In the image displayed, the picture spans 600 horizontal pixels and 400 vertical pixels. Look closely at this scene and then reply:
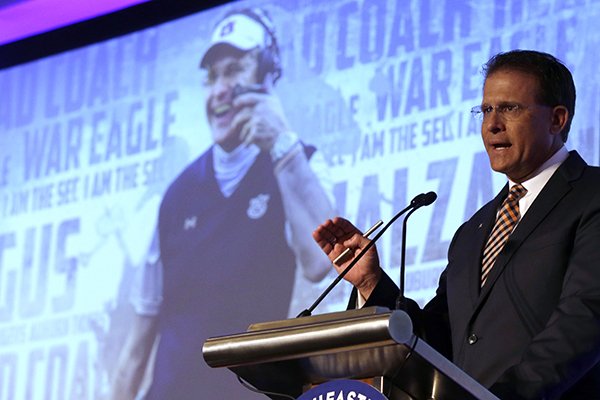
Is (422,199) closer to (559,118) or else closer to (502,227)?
(502,227)

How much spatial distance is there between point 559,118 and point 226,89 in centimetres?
251

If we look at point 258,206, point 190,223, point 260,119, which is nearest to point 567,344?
point 258,206

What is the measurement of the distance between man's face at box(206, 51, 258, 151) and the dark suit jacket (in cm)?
231

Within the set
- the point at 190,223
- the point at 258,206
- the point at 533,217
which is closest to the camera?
the point at 533,217

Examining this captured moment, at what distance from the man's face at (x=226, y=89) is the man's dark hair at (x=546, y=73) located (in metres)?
2.31

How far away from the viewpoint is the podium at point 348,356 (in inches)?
65.9

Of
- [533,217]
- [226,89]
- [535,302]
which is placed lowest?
[535,302]

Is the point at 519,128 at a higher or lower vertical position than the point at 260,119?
lower

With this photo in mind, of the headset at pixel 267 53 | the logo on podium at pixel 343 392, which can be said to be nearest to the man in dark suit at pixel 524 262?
the logo on podium at pixel 343 392

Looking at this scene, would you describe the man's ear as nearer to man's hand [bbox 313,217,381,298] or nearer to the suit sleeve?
the suit sleeve

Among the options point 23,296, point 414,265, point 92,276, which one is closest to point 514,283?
point 414,265

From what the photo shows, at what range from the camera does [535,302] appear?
2.21 m

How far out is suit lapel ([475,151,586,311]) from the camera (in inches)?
90.0

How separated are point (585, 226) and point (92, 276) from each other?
123 inches
